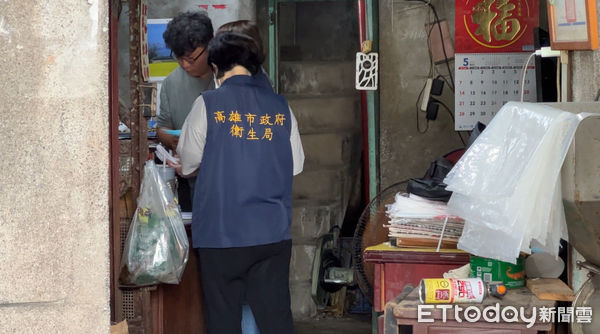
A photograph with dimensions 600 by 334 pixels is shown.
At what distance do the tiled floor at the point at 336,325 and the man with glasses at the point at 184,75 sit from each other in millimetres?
2453

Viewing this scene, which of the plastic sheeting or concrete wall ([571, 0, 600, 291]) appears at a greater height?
concrete wall ([571, 0, 600, 291])

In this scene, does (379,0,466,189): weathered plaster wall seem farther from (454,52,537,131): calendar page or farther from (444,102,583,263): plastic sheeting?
(444,102,583,263): plastic sheeting

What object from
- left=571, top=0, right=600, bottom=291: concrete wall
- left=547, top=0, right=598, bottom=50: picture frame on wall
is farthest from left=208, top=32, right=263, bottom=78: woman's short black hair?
left=571, top=0, right=600, bottom=291: concrete wall

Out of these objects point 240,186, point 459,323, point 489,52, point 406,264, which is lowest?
point 459,323

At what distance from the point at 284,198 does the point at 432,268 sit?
3.40 feet

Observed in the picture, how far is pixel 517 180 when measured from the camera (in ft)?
12.8

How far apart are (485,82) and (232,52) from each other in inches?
112

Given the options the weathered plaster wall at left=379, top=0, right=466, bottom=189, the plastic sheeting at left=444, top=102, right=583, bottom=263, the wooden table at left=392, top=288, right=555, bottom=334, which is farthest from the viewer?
the weathered plaster wall at left=379, top=0, right=466, bottom=189

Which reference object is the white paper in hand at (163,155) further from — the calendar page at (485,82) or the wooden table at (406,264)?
the calendar page at (485,82)

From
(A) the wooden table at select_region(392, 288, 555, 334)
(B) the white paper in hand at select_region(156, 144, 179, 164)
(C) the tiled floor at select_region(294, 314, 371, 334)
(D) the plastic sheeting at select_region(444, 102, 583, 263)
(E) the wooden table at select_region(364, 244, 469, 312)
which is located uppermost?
(B) the white paper in hand at select_region(156, 144, 179, 164)

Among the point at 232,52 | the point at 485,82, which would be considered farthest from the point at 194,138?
the point at 485,82

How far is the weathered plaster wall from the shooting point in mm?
8156

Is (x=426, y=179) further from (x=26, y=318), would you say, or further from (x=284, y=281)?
(x=26, y=318)

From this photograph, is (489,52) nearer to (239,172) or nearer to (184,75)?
(184,75)
